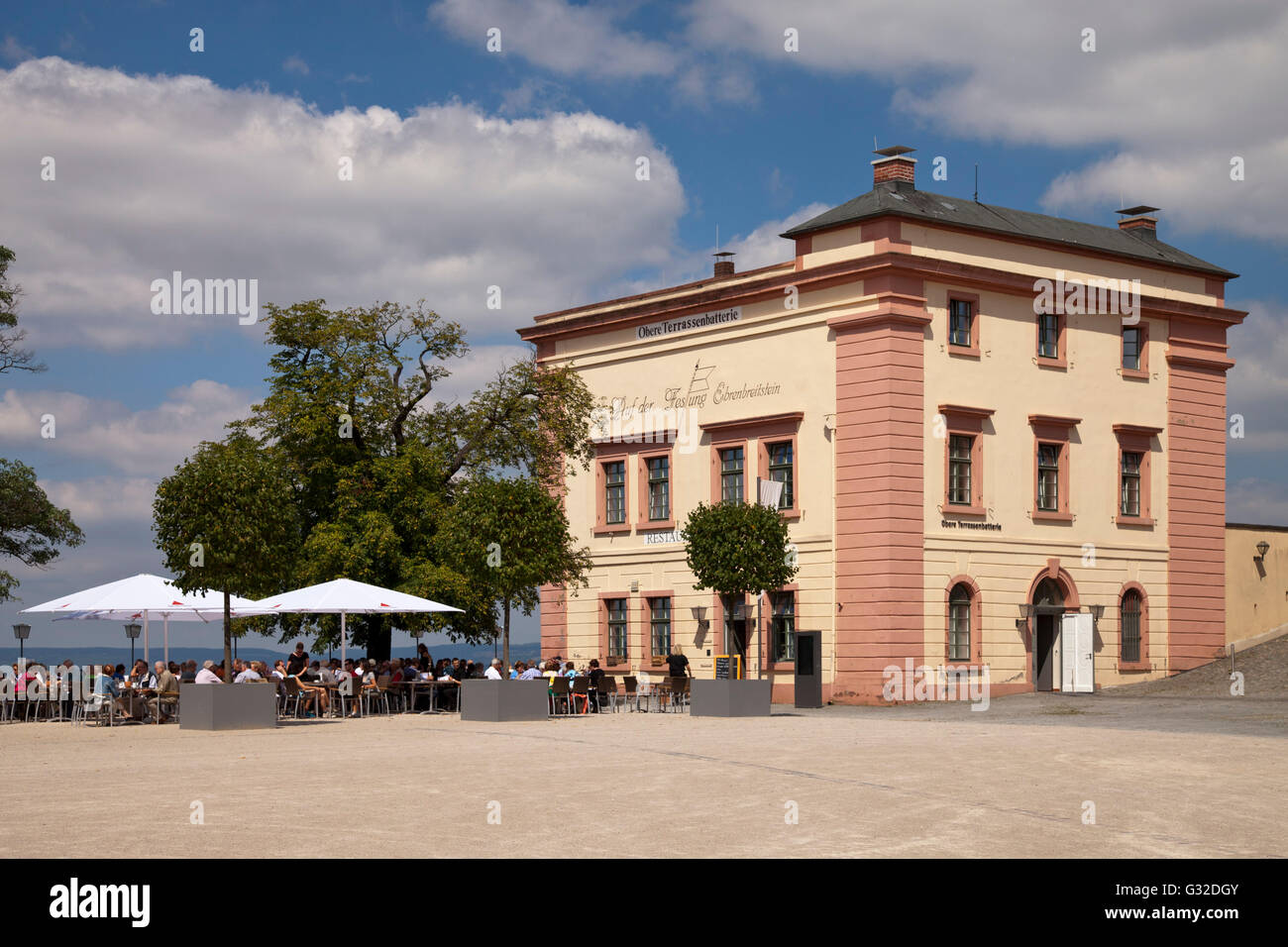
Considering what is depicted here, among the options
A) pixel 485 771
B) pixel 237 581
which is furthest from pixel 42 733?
pixel 485 771

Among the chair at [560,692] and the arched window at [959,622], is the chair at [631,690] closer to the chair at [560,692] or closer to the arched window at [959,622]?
the chair at [560,692]

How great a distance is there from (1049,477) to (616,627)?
1173cm

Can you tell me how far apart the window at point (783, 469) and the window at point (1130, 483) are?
351 inches

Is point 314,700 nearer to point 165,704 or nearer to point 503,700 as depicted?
point 165,704

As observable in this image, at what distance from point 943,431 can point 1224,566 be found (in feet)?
37.2

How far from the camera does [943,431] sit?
3538 centimetres

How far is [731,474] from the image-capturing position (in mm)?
38281

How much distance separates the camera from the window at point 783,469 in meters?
36.8

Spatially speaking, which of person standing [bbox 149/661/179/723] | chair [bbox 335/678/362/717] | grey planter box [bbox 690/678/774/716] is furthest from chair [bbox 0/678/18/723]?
grey planter box [bbox 690/678/774/716]

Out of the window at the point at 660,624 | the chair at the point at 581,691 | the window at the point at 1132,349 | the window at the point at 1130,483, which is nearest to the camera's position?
the chair at the point at 581,691

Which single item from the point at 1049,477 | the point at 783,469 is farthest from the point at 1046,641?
the point at 783,469

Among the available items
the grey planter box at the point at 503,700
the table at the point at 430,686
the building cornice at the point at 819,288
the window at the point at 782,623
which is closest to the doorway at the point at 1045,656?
the window at the point at 782,623
